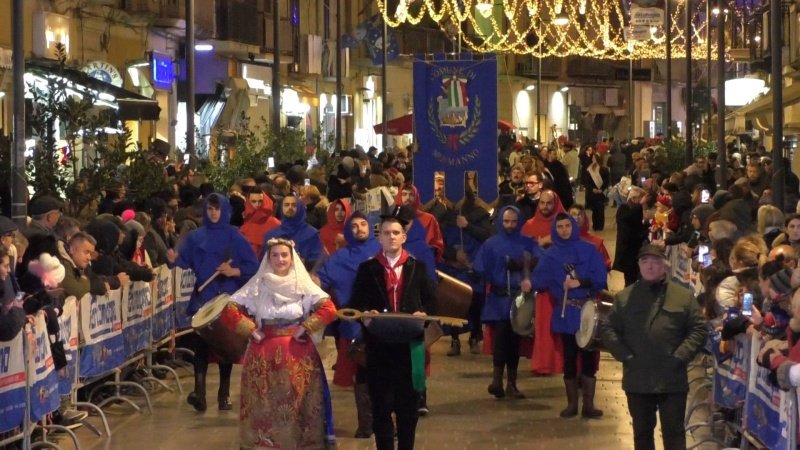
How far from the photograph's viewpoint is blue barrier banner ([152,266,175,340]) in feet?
54.4

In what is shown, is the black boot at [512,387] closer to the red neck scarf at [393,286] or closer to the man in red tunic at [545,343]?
the man in red tunic at [545,343]

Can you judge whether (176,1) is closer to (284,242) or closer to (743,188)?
(743,188)

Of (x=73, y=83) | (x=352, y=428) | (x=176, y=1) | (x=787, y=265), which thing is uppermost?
(x=176, y=1)

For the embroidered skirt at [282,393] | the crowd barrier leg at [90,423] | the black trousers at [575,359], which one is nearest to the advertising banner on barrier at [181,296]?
the crowd barrier leg at [90,423]

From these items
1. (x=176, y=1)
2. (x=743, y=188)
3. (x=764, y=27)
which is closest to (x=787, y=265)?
(x=743, y=188)

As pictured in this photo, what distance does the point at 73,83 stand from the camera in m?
20.2

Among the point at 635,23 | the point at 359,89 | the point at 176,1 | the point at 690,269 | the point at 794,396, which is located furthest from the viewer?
the point at 359,89

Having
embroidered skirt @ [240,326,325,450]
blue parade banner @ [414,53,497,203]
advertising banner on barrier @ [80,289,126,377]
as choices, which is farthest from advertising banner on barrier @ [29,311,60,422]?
blue parade banner @ [414,53,497,203]

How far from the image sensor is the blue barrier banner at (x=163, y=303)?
54.4 feet

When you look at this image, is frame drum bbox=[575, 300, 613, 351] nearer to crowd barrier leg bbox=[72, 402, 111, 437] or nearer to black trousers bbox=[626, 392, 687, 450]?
black trousers bbox=[626, 392, 687, 450]

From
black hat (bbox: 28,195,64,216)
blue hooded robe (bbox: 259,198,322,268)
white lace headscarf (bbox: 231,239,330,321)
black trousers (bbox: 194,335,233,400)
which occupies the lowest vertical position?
black trousers (bbox: 194,335,233,400)

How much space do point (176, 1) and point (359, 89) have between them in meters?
25.0

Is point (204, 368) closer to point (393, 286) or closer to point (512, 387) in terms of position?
point (512, 387)

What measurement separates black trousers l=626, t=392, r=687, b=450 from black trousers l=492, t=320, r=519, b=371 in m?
4.64
